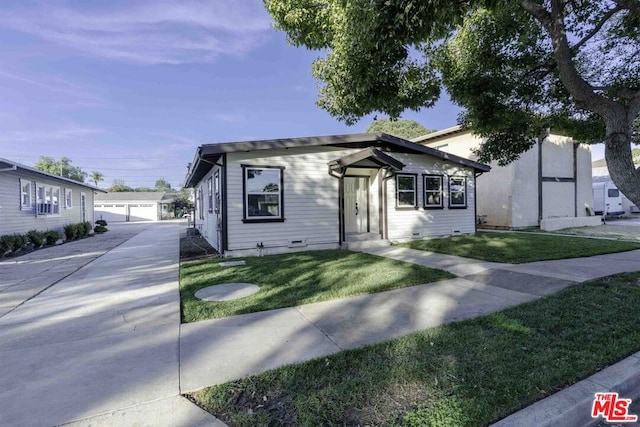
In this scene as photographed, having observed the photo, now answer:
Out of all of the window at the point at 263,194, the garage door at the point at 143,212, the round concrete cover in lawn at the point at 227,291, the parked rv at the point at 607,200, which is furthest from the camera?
the garage door at the point at 143,212

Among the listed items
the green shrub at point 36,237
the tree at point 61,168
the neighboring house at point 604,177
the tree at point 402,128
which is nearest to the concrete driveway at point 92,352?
the green shrub at point 36,237

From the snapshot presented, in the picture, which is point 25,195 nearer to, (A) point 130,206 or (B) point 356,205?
(B) point 356,205

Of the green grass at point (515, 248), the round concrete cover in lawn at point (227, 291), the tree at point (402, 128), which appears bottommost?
the round concrete cover in lawn at point (227, 291)

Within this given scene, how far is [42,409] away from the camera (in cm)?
236

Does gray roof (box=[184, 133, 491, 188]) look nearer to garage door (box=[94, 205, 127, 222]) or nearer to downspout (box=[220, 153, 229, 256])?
downspout (box=[220, 153, 229, 256])

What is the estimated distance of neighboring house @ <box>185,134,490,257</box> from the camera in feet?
30.5

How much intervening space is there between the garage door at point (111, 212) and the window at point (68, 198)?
22932mm

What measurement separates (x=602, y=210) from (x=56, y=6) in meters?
33.6

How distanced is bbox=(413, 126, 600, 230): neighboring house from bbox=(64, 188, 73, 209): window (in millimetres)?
20990

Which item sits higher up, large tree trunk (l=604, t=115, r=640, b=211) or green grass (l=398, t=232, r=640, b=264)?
large tree trunk (l=604, t=115, r=640, b=211)

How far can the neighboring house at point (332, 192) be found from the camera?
928cm

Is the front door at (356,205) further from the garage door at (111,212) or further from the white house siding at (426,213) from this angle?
the garage door at (111,212)

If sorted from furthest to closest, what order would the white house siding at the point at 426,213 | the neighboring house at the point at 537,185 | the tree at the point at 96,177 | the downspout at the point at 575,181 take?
the tree at the point at 96,177, the downspout at the point at 575,181, the neighboring house at the point at 537,185, the white house siding at the point at 426,213

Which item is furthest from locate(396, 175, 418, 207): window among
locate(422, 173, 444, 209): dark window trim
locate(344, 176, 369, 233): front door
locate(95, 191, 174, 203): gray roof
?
locate(95, 191, 174, 203): gray roof
